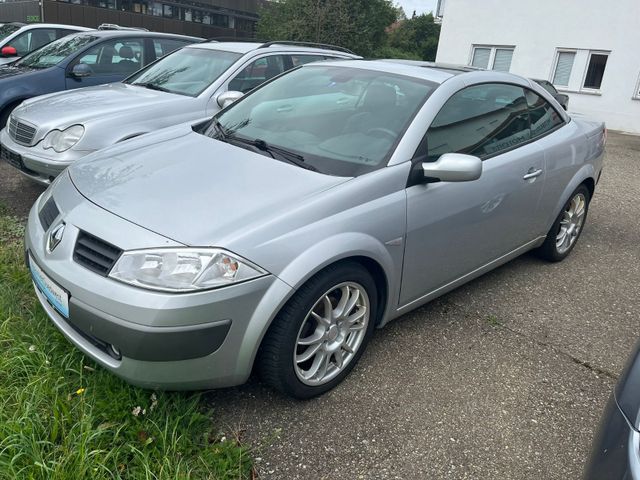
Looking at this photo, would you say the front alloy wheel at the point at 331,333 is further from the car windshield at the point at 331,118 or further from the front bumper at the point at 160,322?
the car windshield at the point at 331,118

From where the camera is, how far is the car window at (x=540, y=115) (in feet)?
12.7

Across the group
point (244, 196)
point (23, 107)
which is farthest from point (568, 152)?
point (23, 107)

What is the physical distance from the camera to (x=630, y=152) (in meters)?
11.2

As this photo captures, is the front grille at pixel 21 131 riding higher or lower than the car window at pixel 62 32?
lower

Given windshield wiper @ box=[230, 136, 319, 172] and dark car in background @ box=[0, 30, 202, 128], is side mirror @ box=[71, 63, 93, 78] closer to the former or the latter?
dark car in background @ box=[0, 30, 202, 128]

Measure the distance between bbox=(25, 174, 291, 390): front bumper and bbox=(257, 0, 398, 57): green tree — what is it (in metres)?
26.7

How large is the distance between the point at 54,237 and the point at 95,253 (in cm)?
33

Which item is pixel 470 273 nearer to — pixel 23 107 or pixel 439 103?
pixel 439 103

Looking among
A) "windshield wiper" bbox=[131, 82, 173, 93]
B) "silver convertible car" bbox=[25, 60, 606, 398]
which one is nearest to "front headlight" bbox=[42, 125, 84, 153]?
"windshield wiper" bbox=[131, 82, 173, 93]

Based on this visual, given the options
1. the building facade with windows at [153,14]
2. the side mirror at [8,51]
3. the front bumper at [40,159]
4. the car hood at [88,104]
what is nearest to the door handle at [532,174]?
the car hood at [88,104]

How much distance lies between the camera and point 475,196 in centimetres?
316

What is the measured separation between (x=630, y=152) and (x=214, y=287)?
38.2ft

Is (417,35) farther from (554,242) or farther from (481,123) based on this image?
(481,123)

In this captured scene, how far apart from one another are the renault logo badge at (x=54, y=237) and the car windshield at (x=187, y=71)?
3.16m
